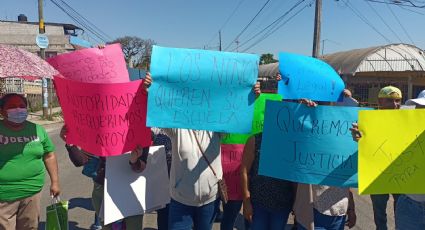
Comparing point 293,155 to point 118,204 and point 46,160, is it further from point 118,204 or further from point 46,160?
point 46,160

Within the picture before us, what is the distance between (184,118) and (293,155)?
80cm

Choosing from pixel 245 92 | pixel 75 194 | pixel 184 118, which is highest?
pixel 245 92

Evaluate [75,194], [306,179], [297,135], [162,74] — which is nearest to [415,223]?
[306,179]

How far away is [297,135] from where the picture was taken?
262cm

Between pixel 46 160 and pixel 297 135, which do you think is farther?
pixel 46 160

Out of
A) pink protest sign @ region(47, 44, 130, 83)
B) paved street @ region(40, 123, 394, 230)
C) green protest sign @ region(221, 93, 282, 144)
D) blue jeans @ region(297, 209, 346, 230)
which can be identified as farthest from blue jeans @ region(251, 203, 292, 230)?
paved street @ region(40, 123, 394, 230)

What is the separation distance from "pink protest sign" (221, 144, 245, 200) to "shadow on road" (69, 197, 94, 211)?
9.14 ft

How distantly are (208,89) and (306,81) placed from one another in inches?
29.7

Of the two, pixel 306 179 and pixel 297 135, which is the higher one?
pixel 297 135

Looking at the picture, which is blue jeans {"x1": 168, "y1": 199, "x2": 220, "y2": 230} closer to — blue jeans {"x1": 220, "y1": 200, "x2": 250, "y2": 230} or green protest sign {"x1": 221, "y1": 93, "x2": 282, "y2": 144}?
blue jeans {"x1": 220, "y1": 200, "x2": 250, "y2": 230}

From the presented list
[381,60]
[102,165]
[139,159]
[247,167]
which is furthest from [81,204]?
[381,60]

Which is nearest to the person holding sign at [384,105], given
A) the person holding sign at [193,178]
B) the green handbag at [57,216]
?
the person holding sign at [193,178]

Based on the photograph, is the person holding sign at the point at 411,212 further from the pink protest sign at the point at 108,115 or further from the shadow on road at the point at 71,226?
the shadow on road at the point at 71,226

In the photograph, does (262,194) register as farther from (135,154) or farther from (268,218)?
(135,154)
